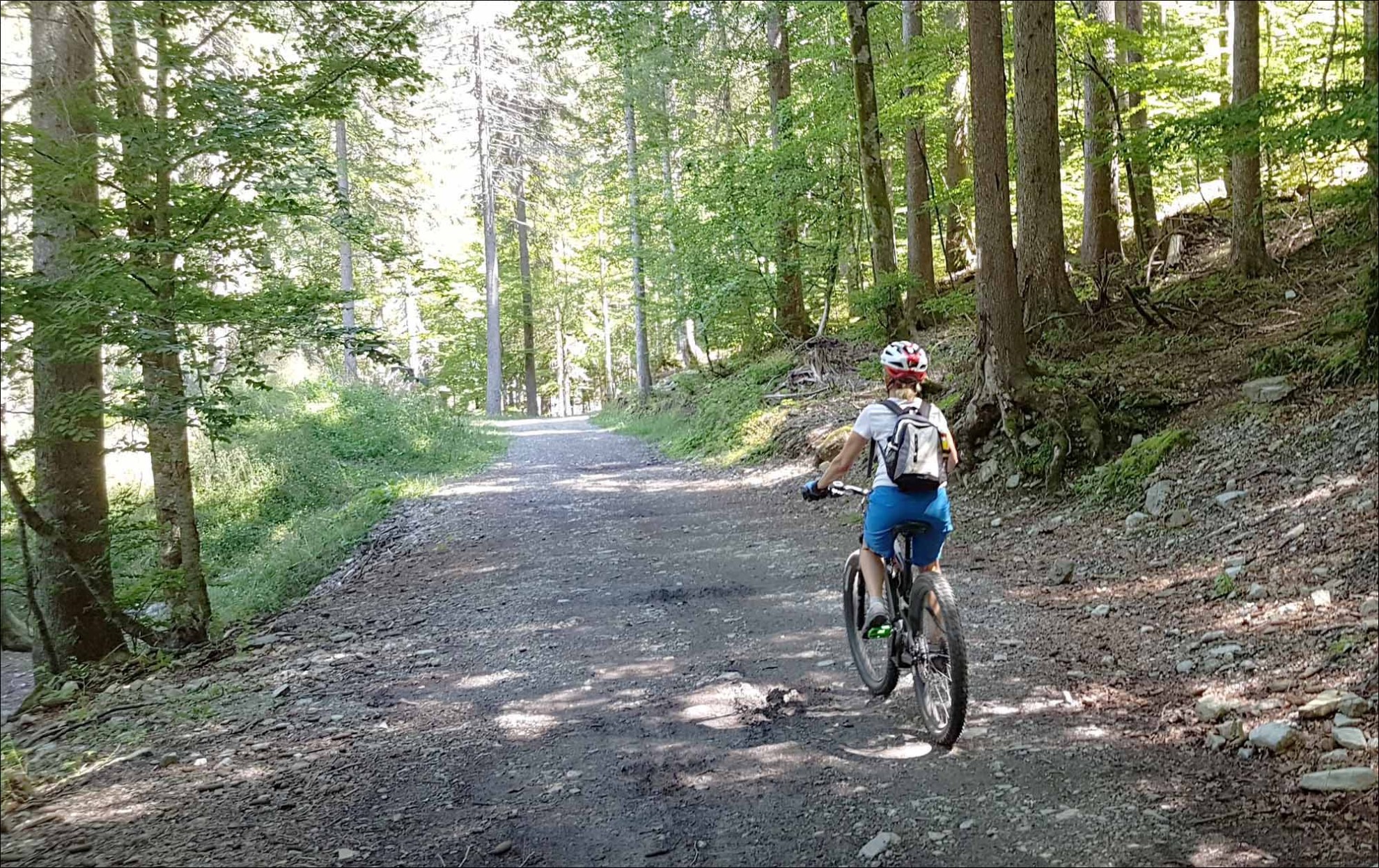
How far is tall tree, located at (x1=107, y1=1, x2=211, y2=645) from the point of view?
6.18 metres

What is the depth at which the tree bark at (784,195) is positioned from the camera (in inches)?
687

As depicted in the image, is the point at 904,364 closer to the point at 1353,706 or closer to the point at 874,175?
the point at 1353,706

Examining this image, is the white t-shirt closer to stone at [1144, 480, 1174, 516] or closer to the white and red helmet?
the white and red helmet

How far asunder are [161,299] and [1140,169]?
13084 mm

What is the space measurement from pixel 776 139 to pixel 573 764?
1686 centimetres

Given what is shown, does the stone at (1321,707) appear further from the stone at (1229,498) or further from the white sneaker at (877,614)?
the stone at (1229,498)

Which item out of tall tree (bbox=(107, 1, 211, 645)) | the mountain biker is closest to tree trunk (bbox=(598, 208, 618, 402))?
tall tree (bbox=(107, 1, 211, 645))

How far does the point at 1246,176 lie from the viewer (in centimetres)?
1154

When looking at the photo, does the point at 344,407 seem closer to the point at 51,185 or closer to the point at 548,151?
the point at 51,185

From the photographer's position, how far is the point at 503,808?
4113mm

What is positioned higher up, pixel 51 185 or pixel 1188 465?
pixel 51 185

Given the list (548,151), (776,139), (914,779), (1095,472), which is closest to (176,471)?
(914,779)

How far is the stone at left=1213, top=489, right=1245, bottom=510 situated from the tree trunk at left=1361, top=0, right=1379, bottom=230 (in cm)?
225

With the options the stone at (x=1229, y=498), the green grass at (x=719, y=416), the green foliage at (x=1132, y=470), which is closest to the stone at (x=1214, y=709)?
the stone at (x=1229, y=498)
